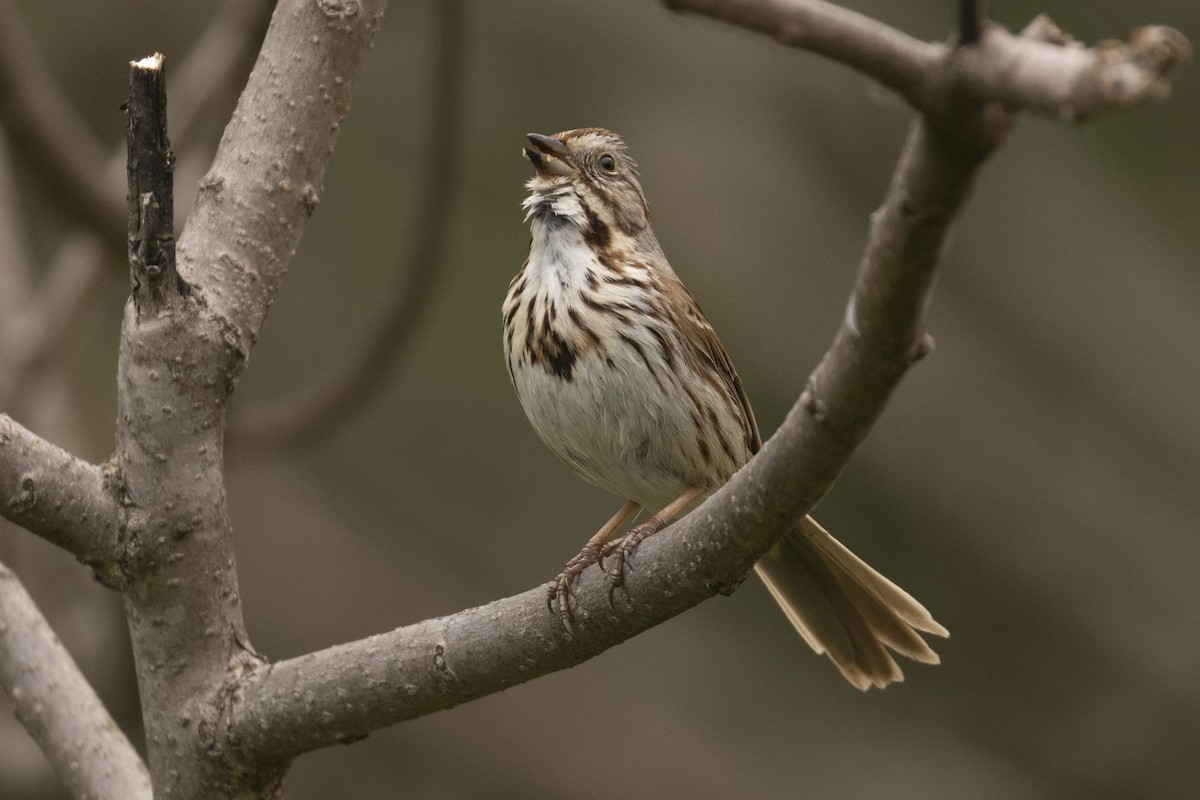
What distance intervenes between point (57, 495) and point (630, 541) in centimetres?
109

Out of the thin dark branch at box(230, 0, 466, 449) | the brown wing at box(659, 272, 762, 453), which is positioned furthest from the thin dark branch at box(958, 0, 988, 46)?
the thin dark branch at box(230, 0, 466, 449)

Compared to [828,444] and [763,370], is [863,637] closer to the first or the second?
[828,444]

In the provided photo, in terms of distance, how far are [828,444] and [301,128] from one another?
1.48m

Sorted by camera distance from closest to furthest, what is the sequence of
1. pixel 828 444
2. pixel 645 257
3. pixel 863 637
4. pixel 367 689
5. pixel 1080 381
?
pixel 828 444 → pixel 367 689 → pixel 863 637 → pixel 645 257 → pixel 1080 381

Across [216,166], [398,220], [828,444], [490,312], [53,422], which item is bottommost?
[828,444]

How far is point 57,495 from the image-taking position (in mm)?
2602

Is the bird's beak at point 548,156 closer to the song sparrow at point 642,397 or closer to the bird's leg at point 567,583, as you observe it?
the song sparrow at point 642,397

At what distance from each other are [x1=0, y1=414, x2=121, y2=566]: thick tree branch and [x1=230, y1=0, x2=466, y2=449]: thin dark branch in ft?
8.08

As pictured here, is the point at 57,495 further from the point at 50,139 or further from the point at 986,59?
the point at 50,139

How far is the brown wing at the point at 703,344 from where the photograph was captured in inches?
161

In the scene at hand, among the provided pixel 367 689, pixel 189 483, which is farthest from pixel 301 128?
pixel 367 689

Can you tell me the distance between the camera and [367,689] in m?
2.73

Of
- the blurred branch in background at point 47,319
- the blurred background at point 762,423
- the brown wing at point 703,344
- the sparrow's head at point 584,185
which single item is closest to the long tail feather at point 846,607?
the brown wing at point 703,344

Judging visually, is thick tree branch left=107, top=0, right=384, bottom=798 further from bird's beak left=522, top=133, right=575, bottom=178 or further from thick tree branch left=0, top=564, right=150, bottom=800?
bird's beak left=522, top=133, right=575, bottom=178
